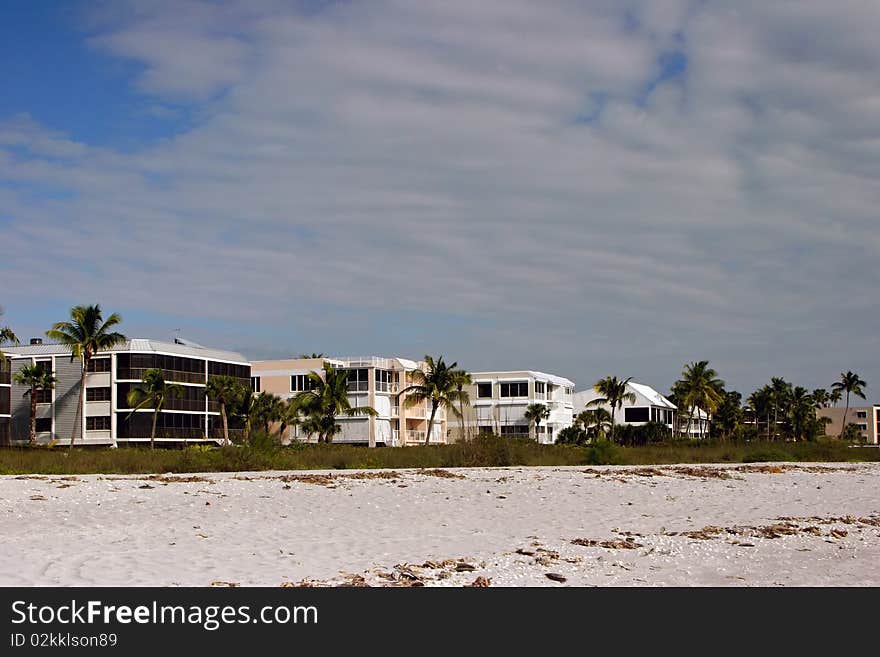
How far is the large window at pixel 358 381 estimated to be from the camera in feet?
250

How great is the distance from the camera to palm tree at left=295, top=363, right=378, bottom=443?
218ft

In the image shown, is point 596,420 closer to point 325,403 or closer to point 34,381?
point 325,403

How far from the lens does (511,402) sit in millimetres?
86312

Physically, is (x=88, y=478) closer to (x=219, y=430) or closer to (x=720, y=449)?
(x=720, y=449)

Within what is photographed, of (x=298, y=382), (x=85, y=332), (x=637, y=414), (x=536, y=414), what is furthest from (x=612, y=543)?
(x=637, y=414)

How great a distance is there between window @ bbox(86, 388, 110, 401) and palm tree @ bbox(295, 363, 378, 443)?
48.8ft

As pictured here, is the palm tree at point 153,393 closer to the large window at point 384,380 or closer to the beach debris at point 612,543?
the large window at point 384,380

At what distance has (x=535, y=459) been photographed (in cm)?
3709

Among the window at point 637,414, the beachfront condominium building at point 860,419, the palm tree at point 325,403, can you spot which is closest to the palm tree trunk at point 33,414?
the palm tree at point 325,403

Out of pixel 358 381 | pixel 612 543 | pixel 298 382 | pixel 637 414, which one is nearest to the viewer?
pixel 612 543

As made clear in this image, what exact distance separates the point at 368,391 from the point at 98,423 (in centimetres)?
1954

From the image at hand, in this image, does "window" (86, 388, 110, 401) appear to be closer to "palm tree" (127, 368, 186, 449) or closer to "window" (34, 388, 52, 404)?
"palm tree" (127, 368, 186, 449)

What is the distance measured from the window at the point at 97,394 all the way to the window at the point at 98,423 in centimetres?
135

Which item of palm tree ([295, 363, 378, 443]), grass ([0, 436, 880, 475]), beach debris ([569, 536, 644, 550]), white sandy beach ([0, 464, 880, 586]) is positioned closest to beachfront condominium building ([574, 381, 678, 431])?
palm tree ([295, 363, 378, 443])
